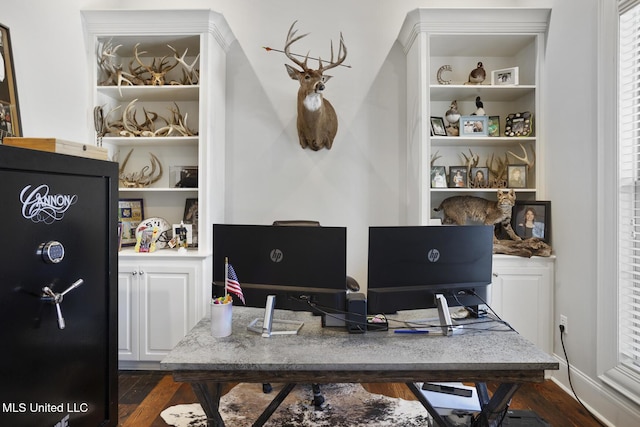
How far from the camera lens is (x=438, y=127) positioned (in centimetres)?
310

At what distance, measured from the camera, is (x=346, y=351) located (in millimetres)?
1357

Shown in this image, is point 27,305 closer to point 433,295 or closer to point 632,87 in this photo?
point 433,295

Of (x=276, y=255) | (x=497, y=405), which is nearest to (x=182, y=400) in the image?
(x=276, y=255)

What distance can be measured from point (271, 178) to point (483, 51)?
2.19m

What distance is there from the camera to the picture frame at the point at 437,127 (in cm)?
308

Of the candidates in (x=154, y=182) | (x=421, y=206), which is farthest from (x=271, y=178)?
(x=421, y=206)

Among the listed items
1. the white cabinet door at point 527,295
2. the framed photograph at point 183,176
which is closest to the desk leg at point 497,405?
the white cabinet door at point 527,295

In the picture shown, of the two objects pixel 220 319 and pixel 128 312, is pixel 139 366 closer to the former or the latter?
pixel 128 312

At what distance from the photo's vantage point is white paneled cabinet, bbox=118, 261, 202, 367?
9.18 ft

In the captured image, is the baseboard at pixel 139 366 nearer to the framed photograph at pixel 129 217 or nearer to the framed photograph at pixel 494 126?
the framed photograph at pixel 129 217

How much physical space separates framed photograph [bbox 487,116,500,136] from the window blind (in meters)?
1.03

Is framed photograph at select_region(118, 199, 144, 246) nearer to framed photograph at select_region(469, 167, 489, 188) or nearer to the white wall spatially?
the white wall

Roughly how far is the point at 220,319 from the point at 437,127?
2.44m

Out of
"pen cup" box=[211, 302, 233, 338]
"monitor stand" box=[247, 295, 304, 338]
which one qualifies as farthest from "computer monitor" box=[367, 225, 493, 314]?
"pen cup" box=[211, 302, 233, 338]
